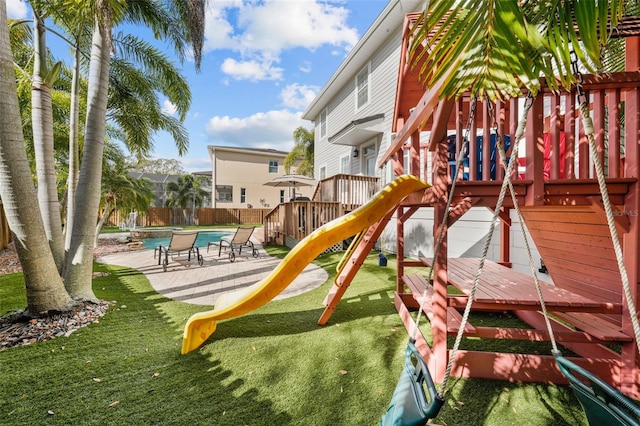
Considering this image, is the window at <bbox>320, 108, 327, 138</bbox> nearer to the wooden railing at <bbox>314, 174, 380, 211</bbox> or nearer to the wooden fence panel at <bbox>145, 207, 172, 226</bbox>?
the wooden railing at <bbox>314, 174, 380, 211</bbox>

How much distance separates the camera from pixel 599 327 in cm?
283

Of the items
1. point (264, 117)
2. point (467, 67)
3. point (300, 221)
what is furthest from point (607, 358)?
point (264, 117)

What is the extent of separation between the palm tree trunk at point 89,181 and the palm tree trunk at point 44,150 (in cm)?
49

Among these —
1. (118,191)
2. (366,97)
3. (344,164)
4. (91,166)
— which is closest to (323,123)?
(344,164)

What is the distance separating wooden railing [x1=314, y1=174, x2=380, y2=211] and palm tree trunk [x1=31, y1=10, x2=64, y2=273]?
24.8ft

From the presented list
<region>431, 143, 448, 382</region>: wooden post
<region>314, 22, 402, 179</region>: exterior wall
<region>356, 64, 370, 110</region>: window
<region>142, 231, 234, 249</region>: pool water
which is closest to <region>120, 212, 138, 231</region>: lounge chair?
<region>142, 231, 234, 249</region>: pool water

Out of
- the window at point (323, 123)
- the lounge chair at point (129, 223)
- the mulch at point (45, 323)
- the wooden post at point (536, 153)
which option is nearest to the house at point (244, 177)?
the lounge chair at point (129, 223)

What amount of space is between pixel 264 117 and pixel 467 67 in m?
73.9

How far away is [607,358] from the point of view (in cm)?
283

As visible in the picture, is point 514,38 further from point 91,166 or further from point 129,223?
point 129,223

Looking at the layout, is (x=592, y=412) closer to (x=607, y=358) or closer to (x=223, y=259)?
(x=607, y=358)

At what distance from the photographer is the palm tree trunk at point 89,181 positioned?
447cm

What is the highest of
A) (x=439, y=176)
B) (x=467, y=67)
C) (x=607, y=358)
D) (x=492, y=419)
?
(x=467, y=67)

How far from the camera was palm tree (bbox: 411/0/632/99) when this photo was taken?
3.97 ft
